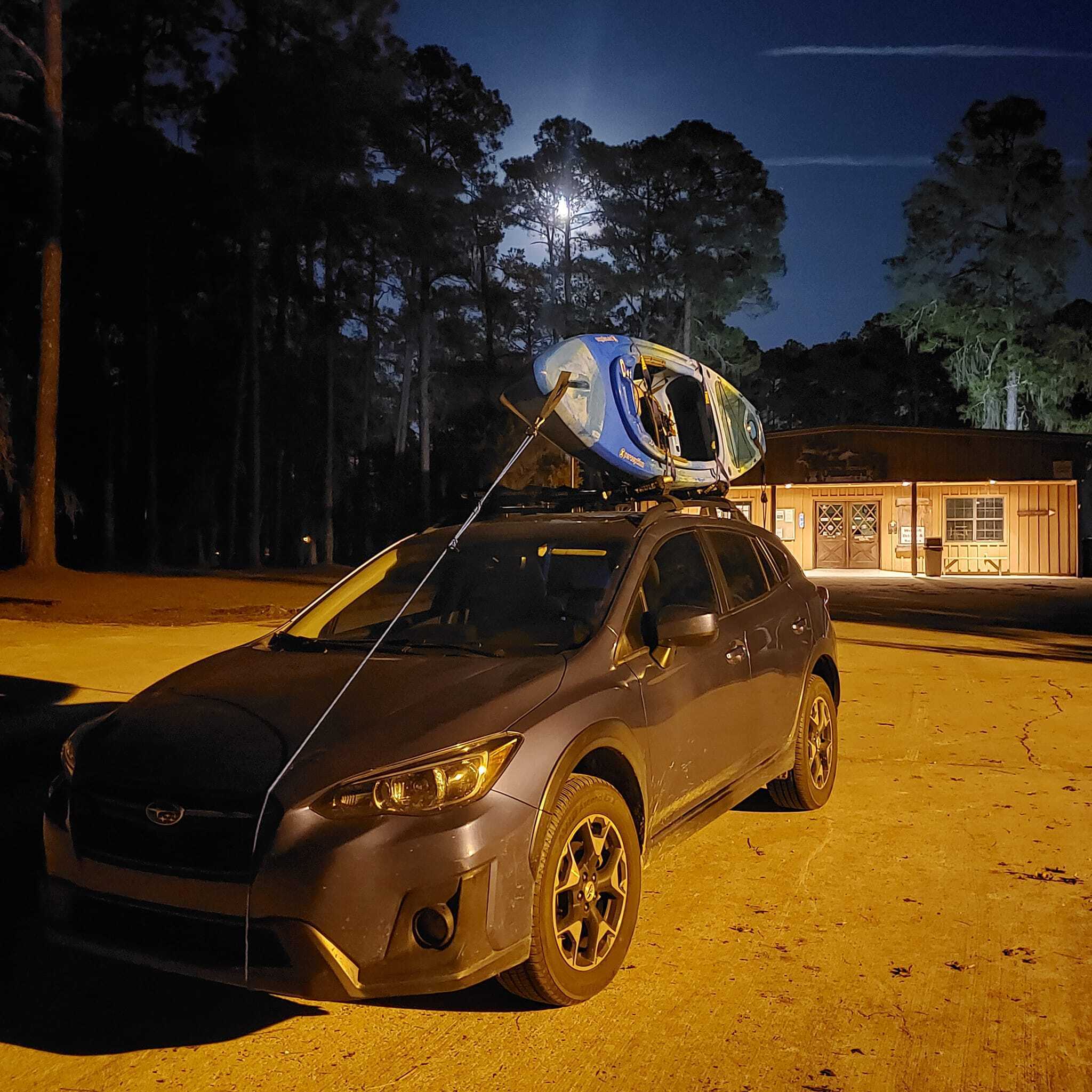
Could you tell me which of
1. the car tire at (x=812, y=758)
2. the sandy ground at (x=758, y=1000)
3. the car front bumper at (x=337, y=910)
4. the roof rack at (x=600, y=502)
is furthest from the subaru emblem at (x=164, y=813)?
the car tire at (x=812, y=758)

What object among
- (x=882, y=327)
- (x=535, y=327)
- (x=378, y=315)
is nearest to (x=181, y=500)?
(x=378, y=315)

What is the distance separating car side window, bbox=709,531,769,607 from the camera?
17.5 feet

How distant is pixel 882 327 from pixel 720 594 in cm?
5678

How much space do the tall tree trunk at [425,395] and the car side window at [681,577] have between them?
36.5 m

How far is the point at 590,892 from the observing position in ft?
11.9

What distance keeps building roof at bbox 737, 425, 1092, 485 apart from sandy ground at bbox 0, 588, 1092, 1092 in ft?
77.5

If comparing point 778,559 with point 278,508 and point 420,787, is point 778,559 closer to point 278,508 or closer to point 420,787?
point 420,787

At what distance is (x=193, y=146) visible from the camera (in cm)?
3691

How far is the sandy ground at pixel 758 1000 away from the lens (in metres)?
3.14

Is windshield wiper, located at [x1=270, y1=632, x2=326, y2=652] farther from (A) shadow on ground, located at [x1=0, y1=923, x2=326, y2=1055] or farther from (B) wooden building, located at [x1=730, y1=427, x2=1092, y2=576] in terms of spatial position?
(B) wooden building, located at [x1=730, y1=427, x2=1092, y2=576]

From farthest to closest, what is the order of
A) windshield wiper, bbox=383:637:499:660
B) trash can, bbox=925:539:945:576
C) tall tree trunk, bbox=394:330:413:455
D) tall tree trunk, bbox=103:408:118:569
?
1. tall tree trunk, bbox=394:330:413:455
2. tall tree trunk, bbox=103:408:118:569
3. trash can, bbox=925:539:945:576
4. windshield wiper, bbox=383:637:499:660

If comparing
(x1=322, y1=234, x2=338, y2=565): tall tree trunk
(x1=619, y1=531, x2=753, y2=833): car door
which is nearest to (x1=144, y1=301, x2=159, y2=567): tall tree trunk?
(x1=322, y1=234, x2=338, y2=565): tall tree trunk

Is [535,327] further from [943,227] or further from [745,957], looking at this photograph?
[745,957]

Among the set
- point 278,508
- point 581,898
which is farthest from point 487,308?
point 581,898
